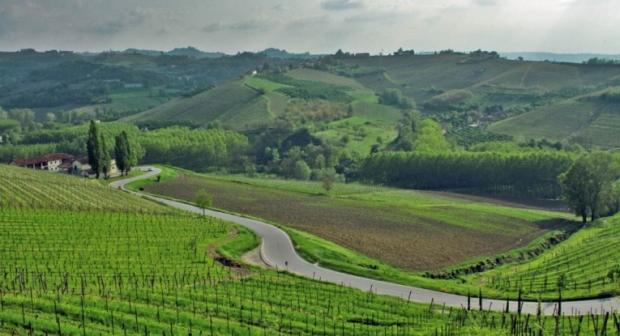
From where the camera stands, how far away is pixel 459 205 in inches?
4510

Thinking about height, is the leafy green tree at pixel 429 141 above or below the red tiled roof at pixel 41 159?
above

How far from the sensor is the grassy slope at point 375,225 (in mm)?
69625

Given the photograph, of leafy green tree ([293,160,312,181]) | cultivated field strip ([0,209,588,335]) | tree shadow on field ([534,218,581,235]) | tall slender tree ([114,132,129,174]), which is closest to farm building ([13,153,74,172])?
tall slender tree ([114,132,129,174])

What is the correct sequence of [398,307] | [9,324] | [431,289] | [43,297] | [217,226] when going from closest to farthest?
1. [9,324]
2. [43,297]
3. [398,307]
4. [431,289]
5. [217,226]

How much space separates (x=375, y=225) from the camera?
9231 centimetres

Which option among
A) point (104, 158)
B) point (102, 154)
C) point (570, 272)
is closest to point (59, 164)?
point (104, 158)

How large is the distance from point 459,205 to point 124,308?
272 ft

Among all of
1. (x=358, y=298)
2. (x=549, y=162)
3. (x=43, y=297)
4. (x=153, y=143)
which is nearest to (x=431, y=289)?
(x=358, y=298)

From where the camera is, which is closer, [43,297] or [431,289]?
[43,297]

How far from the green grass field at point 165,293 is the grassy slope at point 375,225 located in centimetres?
961

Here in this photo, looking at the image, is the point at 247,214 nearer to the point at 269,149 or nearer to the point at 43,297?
the point at 43,297

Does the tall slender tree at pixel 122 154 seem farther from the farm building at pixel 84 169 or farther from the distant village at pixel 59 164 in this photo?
the distant village at pixel 59 164

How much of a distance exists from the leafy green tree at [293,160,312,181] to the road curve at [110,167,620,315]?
82.1m

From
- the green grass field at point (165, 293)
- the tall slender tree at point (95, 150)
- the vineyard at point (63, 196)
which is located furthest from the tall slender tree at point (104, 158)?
the green grass field at point (165, 293)
